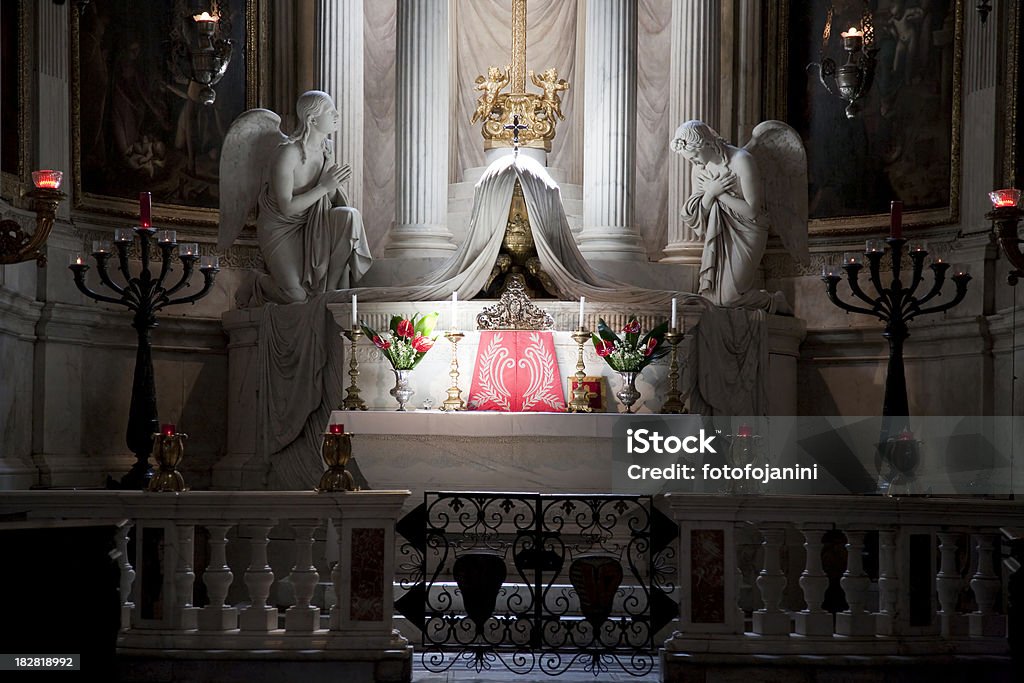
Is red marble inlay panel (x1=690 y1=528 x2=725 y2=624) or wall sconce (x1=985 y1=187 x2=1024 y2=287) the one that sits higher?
wall sconce (x1=985 y1=187 x2=1024 y2=287)

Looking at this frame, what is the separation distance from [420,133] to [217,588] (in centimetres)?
680

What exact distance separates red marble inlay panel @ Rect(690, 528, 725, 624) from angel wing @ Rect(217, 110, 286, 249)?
264 inches

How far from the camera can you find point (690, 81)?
1375cm

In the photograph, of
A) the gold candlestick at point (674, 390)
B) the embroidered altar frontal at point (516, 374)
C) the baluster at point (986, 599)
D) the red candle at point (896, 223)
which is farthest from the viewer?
the embroidered altar frontal at point (516, 374)

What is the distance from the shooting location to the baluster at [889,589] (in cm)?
732

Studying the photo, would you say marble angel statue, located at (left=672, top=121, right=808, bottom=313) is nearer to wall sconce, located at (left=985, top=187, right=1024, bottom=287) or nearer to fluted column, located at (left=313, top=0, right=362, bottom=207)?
fluted column, located at (left=313, top=0, right=362, bottom=207)

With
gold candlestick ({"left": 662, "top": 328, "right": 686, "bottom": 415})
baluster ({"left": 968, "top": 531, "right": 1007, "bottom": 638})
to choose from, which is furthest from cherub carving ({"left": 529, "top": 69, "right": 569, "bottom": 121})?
baluster ({"left": 968, "top": 531, "right": 1007, "bottom": 638})

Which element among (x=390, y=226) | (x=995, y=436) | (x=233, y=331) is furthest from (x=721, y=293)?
(x=233, y=331)

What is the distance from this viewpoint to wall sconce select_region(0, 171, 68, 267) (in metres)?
7.60

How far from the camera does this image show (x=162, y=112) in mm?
13938

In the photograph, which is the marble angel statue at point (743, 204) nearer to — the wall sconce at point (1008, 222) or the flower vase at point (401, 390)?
the flower vase at point (401, 390)

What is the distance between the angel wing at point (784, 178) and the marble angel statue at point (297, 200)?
12.4ft

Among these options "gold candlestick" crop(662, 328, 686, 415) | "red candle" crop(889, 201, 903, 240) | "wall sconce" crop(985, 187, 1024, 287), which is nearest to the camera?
"wall sconce" crop(985, 187, 1024, 287)

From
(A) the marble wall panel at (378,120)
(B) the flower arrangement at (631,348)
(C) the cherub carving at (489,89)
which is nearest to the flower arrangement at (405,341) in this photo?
(B) the flower arrangement at (631,348)
